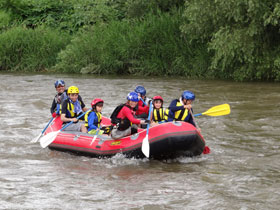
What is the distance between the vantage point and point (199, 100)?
14.0 meters

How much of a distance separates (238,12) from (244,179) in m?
8.81

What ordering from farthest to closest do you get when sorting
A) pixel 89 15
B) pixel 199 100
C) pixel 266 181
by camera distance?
1. pixel 89 15
2. pixel 199 100
3. pixel 266 181

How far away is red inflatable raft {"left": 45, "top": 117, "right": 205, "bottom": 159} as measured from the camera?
7.65m

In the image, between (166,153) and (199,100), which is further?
(199,100)

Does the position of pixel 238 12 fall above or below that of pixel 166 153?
above

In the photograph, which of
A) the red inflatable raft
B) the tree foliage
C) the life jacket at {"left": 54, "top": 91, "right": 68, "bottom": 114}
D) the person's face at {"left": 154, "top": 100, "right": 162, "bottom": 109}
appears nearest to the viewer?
the red inflatable raft

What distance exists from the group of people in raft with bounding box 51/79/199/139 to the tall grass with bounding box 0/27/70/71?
13481 millimetres

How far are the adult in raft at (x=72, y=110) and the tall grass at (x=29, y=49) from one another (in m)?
13.9

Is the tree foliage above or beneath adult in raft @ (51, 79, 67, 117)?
above

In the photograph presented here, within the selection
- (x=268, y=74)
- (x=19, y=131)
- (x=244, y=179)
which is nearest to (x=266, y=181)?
(x=244, y=179)

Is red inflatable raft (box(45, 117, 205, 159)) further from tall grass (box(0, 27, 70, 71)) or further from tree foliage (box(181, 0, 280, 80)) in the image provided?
tall grass (box(0, 27, 70, 71))

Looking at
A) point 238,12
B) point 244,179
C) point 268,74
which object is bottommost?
point 244,179

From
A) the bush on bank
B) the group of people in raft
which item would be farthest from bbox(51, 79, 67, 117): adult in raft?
the bush on bank

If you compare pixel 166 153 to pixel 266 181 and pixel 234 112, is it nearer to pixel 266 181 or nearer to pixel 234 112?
pixel 266 181
